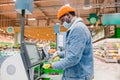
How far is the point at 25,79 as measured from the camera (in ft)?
6.63

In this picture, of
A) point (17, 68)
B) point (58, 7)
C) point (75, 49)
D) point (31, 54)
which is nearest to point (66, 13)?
point (75, 49)

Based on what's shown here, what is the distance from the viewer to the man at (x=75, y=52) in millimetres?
2070

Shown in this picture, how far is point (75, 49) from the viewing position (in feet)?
6.76

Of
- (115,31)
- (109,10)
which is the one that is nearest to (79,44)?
(115,31)

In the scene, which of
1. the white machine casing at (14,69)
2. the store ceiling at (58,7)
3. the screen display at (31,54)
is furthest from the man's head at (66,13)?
the store ceiling at (58,7)

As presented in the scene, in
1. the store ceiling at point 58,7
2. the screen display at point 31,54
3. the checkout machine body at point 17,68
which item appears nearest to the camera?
the checkout machine body at point 17,68

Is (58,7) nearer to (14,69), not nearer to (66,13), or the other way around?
(66,13)

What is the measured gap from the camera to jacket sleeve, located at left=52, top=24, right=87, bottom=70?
2059 mm

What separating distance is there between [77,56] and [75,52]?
46mm

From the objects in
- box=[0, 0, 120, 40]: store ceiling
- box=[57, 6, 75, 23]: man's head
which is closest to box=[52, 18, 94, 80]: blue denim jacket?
box=[57, 6, 75, 23]: man's head

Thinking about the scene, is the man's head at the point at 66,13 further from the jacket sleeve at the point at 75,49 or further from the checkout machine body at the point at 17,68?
the checkout machine body at the point at 17,68

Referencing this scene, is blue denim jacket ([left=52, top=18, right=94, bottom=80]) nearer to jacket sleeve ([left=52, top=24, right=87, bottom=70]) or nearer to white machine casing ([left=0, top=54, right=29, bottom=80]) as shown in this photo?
jacket sleeve ([left=52, top=24, right=87, bottom=70])

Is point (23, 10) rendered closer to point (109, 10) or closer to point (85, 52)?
point (85, 52)

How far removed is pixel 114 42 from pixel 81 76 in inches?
366
